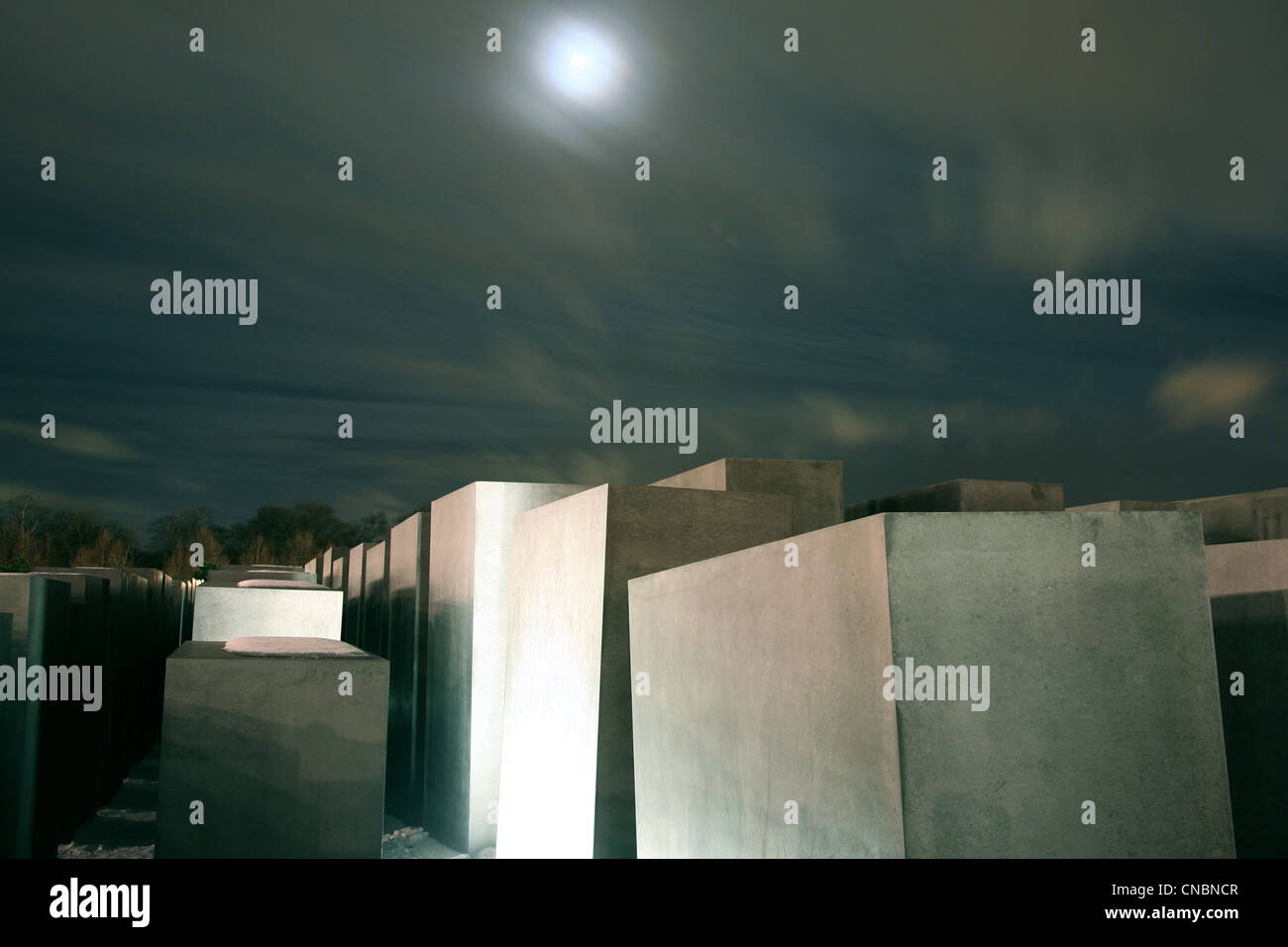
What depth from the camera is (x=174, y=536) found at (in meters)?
60.1

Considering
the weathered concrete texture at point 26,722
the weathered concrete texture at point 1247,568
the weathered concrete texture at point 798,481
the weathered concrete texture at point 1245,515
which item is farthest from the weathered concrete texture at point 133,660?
the weathered concrete texture at point 1245,515

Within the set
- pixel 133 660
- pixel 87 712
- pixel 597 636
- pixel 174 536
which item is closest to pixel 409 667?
pixel 133 660

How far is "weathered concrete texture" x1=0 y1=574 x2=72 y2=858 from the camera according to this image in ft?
24.4

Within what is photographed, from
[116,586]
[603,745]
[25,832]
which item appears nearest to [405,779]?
[116,586]

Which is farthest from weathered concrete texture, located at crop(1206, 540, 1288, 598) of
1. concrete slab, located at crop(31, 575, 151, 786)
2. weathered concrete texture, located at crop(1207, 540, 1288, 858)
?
concrete slab, located at crop(31, 575, 151, 786)

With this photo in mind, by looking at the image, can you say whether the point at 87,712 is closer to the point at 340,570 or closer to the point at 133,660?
the point at 133,660

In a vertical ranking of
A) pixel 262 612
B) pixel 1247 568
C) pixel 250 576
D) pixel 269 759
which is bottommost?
pixel 269 759

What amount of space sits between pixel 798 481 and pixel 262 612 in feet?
22.3

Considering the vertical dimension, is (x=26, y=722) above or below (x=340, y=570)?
below

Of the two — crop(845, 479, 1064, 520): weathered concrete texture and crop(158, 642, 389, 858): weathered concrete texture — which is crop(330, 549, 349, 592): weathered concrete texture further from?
crop(158, 642, 389, 858): weathered concrete texture

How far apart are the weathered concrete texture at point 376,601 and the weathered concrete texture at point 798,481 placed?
568 cm

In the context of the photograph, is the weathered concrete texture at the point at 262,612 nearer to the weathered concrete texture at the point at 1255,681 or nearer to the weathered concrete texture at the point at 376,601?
the weathered concrete texture at the point at 376,601

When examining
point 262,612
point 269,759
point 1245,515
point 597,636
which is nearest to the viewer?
point 269,759
